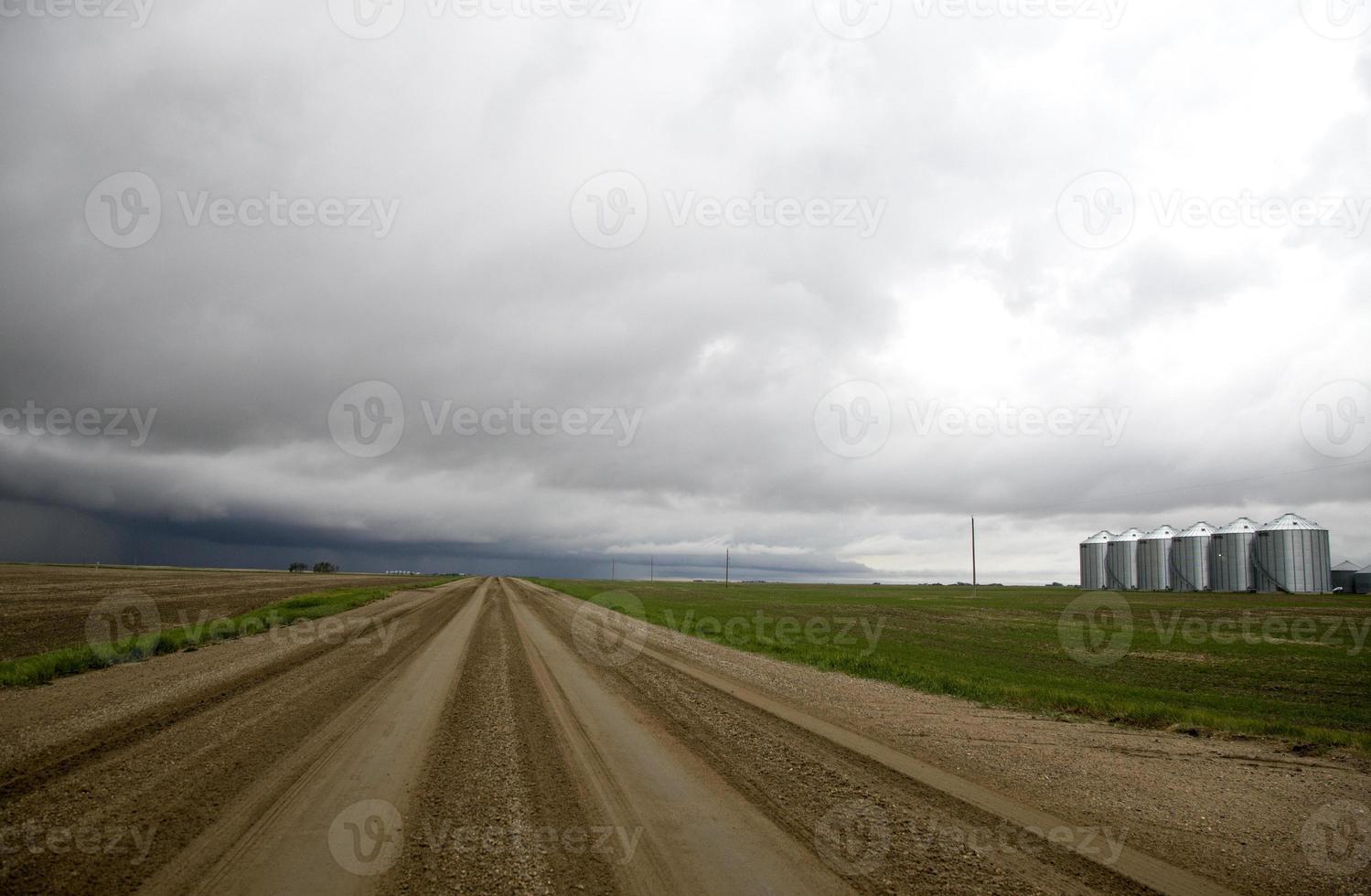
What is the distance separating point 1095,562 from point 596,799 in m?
131

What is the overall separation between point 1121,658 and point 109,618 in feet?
152

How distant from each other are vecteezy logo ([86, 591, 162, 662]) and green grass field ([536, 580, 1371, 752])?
2044 centimetres

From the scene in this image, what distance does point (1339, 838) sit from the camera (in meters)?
7.60

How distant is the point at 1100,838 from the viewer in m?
7.30

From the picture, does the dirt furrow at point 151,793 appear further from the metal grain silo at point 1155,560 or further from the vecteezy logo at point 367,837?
the metal grain silo at point 1155,560

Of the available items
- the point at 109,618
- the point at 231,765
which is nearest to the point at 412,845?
the point at 231,765

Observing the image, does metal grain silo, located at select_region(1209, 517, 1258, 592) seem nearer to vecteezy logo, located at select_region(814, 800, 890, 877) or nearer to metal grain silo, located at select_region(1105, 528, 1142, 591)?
metal grain silo, located at select_region(1105, 528, 1142, 591)

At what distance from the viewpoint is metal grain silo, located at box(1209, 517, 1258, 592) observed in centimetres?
8900

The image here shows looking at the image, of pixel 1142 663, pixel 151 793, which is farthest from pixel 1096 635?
pixel 151 793

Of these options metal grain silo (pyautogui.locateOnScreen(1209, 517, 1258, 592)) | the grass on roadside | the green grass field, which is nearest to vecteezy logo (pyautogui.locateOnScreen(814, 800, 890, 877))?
the green grass field

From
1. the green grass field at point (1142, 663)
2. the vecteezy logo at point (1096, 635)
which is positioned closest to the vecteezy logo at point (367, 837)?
the green grass field at point (1142, 663)

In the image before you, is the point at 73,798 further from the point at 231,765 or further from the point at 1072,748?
the point at 1072,748

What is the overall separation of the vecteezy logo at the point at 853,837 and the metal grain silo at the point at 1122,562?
121 m

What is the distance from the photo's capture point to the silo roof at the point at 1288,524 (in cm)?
8644
